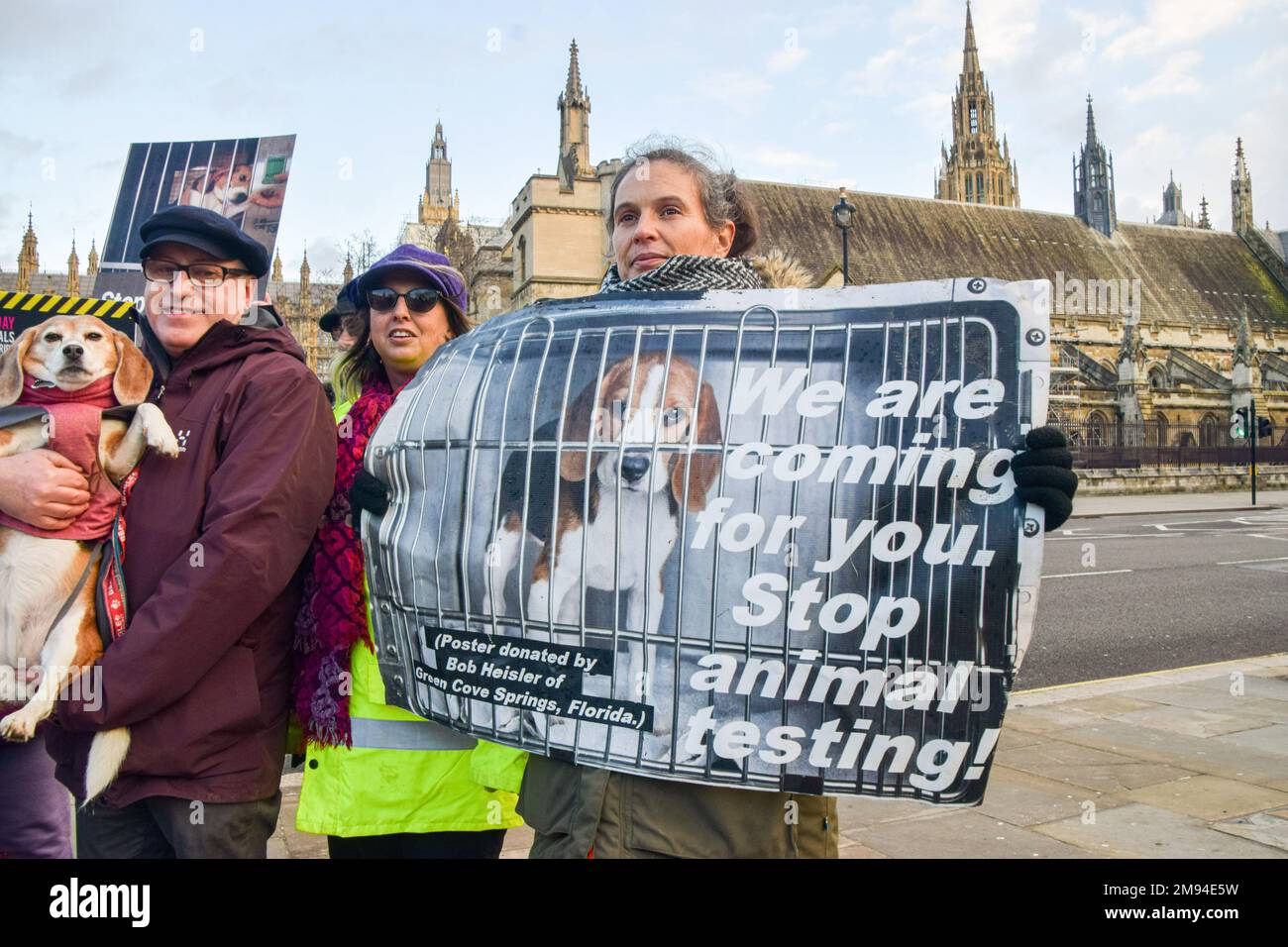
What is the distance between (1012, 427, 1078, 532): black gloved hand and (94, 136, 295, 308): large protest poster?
5.56 metres

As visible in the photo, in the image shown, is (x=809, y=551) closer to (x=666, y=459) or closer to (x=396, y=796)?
(x=666, y=459)

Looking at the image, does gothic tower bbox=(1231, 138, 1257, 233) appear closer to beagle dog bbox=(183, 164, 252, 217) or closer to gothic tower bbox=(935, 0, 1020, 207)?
gothic tower bbox=(935, 0, 1020, 207)

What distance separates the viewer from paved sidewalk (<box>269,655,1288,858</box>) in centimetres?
421

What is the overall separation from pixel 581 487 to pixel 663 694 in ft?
1.57

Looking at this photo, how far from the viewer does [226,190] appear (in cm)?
666

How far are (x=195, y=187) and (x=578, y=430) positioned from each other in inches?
239

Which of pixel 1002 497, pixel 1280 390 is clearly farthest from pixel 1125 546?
pixel 1280 390

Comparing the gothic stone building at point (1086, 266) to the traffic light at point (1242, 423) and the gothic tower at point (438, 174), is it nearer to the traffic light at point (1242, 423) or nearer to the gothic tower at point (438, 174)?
the traffic light at point (1242, 423)

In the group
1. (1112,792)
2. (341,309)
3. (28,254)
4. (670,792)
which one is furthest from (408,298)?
(28,254)

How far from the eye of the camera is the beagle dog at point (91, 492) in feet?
7.52

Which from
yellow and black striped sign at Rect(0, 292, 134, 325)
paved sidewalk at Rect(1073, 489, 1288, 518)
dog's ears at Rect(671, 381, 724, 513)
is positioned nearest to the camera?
dog's ears at Rect(671, 381, 724, 513)

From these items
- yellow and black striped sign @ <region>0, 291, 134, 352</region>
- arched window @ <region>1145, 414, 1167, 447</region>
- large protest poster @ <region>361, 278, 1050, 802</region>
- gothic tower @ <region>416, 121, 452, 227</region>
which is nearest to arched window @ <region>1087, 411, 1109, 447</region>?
arched window @ <region>1145, 414, 1167, 447</region>

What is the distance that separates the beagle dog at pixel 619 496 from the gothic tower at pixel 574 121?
5045cm

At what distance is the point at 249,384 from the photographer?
8.15 ft
